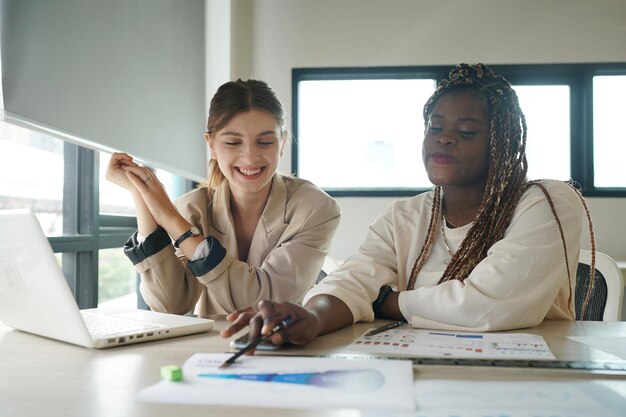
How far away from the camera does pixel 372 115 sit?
382cm

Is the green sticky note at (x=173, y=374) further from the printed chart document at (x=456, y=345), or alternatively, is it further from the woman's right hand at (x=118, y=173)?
the woman's right hand at (x=118, y=173)

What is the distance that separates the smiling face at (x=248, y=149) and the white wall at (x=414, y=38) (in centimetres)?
203

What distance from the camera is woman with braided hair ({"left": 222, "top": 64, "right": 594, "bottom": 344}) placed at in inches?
48.1

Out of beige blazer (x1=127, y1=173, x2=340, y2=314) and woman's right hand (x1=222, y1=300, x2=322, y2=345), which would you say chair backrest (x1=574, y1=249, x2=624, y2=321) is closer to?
beige blazer (x1=127, y1=173, x2=340, y2=314)

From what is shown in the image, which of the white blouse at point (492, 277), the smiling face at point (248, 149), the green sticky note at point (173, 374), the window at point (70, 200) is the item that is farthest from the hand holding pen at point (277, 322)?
the window at point (70, 200)

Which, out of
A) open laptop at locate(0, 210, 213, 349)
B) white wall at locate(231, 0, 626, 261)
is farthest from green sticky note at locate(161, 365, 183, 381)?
white wall at locate(231, 0, 626, 261)

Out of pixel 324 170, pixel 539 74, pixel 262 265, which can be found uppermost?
pixel 539 74

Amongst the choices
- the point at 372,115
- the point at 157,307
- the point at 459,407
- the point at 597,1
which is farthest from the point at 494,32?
the point at 459,407

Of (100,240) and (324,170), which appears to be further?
(324,170)

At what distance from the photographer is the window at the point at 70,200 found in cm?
190

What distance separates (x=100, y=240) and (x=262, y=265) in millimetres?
966

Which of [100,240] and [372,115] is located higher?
[372,115]

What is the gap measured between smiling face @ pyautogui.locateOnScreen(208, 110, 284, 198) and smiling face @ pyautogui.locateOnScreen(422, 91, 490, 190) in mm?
499

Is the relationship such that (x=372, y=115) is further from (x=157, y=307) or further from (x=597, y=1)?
(x=157, y=307)
